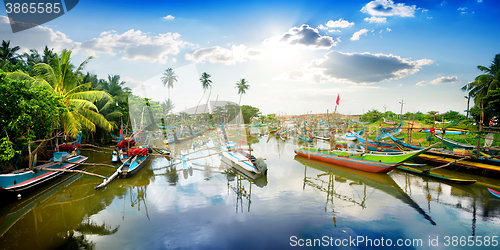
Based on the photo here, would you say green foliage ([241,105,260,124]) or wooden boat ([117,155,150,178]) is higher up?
green foliage ([241,105,260,124])

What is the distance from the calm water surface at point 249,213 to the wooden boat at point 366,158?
86cm

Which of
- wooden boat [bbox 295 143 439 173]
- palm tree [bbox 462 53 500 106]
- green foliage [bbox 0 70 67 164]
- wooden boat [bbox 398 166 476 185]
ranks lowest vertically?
wooden boat [bbox 398 166 476 185]

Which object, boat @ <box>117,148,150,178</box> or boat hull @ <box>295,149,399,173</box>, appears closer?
boat @ <box>117,148,150,178</box>

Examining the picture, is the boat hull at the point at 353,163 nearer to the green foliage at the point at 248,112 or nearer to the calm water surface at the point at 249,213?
the calm water surface at the point at 249,213

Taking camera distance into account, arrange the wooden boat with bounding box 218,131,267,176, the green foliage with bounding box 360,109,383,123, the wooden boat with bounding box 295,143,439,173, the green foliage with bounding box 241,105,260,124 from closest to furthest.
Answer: the wooden boat with bounding box 295,143,439,173, the wooden boat with bounding box 218,131,267,176, the green foliage with bounding box 360,109,383,123, the green foliage with bounding box 241,105,260,124

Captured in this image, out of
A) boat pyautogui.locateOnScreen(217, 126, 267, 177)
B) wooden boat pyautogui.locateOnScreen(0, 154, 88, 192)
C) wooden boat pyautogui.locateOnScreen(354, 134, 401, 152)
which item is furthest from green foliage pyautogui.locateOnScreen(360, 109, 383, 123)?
wooden boat pyautogui.locateOnScreen(0, 154, 88, 192)

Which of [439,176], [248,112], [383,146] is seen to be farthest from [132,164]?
[248,112]

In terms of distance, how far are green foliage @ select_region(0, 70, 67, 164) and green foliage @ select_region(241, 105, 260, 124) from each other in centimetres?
3868

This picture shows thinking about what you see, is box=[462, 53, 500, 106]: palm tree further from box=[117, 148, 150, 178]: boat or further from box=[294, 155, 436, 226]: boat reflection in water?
box=[117, 148, 150, 178]: boat

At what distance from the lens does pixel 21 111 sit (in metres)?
7.36

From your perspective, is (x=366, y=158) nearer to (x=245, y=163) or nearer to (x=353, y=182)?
(x=353, y=182)

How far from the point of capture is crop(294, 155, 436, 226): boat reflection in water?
8289 millimetres

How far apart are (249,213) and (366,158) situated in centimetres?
843

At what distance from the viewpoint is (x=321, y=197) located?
8.71m
